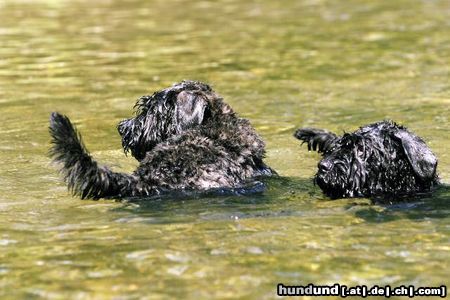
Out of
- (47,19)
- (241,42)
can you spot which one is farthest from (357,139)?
(47,19)

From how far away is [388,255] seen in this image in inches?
261

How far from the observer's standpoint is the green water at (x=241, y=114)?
638 cm

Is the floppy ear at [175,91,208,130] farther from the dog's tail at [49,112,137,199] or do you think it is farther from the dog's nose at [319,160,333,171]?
the dog's nose at [319,160,333,171]

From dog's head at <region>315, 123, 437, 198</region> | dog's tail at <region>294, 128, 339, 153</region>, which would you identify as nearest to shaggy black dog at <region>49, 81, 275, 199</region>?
dog's tail at <region>294, 128, 339, 153</region>

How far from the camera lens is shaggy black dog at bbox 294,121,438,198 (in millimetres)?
8398

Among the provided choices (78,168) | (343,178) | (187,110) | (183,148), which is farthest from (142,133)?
(343,178)

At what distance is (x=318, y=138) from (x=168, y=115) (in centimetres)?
163

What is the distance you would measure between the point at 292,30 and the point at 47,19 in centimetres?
709

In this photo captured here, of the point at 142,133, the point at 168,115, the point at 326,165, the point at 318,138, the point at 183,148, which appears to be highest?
the point at 168,115

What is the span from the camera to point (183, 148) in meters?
8.44

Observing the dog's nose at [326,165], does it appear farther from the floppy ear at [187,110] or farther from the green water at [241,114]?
the floppy ear at [187,110]

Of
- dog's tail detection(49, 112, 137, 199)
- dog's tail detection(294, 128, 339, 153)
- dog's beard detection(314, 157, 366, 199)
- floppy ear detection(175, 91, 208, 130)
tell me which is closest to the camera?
dog's tail detection(49, 112, 137, 199)

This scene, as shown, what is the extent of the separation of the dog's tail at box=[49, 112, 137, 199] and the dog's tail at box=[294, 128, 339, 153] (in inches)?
88.2

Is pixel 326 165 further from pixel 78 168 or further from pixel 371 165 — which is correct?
pixel 78 168
